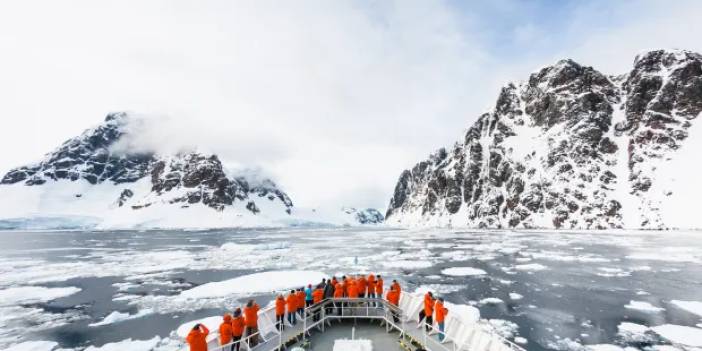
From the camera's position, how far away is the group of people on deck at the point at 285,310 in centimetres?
1047

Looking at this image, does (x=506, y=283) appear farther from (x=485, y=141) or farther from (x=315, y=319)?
(x=485, y=141)

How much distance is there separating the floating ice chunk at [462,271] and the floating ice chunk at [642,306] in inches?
479

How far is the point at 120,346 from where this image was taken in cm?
1491

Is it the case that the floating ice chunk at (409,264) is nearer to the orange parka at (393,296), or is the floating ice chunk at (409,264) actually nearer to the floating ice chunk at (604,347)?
the floating ice chunk at (604,347)

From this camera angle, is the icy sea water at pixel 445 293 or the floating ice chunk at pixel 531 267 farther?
the floating ice chunk at pixel 531 267

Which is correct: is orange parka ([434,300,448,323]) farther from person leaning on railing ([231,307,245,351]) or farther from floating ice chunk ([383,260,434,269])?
floating ice chunk ([383,260,434,269])

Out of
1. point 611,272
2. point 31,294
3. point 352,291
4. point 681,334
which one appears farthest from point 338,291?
point 611,272

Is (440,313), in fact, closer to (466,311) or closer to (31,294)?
(466,311)

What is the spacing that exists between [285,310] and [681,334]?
1880cm

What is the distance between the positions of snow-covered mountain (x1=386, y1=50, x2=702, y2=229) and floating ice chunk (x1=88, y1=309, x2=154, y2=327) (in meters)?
123

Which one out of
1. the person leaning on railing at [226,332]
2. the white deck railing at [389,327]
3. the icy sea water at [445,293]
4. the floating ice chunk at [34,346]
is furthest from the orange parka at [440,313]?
the floating ice chunk at [34,346]

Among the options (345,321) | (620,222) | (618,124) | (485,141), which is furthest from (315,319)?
(485,141)

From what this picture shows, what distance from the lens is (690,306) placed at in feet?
64.6

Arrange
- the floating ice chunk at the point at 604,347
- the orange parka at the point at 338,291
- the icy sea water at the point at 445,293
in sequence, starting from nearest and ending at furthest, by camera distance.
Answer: the floating ice chunk at the point at 604,347 < the orange parka at the point at 338,291 < the icy sea water at the point at 445,293
